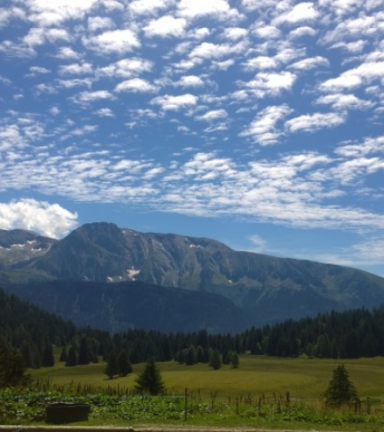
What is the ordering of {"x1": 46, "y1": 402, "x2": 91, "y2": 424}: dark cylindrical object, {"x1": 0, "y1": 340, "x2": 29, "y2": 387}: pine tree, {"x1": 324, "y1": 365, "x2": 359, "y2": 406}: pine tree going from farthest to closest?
{"x1": 0, "y1": 340, "x2": 29, "y2": 387}: pine tree
{"x1": 324, "y1": 365, "x2": 359, "y2": 406}: pine tree
{"x1": 46, "y1": 402, "x2": 91, "y2": 424}: dark cylindrical object

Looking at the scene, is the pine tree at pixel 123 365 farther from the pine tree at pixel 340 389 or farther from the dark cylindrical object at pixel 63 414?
the dark cylindrical object at pixel 63 414

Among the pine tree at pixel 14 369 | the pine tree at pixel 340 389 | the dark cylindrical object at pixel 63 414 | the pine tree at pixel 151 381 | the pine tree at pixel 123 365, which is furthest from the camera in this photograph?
the pine tree at pixel 123 365

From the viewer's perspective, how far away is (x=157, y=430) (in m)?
19.9

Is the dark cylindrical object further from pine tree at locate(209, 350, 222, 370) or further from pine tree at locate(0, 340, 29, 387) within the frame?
pine tree at locate(209, 350, 222, 370)

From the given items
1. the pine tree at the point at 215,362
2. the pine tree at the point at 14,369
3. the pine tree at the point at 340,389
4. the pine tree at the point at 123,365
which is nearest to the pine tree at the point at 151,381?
the pine tree at the point at 14,369

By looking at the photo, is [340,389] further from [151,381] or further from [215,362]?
[215,362]

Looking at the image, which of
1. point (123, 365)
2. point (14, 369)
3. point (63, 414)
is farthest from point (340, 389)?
point (123, 365)

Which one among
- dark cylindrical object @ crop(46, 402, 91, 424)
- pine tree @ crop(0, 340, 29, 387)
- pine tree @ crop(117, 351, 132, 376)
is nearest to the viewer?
dark cylindrical object @ crop(46, 402, 91, 424)

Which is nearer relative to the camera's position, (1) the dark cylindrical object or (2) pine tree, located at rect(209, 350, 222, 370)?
(1) the dark cylindrical object

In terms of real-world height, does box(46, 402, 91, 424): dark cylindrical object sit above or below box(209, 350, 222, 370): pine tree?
above

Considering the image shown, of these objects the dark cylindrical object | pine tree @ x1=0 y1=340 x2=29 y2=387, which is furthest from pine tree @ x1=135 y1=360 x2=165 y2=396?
the dark cylindrical object

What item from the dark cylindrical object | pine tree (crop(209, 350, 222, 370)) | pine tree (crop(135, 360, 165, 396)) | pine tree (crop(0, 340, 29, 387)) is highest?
the dark cylindrical object

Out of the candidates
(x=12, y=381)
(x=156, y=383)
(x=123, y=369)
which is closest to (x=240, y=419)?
(x=12, y=381)

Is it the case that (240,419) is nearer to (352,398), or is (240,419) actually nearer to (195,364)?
(352,398)
